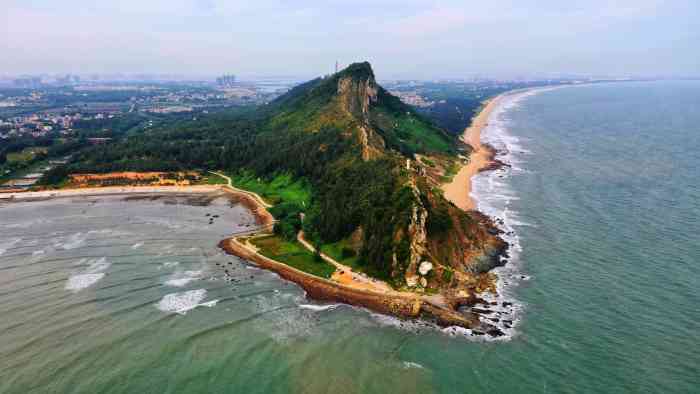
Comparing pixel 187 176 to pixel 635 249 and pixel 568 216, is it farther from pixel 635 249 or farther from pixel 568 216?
pixel 635 249

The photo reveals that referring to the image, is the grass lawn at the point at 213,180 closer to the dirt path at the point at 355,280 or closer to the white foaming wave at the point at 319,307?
the dirt path at the point at 355,280

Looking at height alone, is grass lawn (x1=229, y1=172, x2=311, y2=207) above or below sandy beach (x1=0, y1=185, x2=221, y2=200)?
above

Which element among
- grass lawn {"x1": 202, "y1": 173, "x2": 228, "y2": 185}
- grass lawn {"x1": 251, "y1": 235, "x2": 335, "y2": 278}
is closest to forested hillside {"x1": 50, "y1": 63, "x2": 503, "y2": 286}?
grass lawn {"x1": 251, "y1": 235, "x2": 335, "y2": 278}

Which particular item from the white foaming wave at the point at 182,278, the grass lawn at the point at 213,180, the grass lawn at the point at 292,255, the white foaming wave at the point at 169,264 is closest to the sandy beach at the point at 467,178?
the grass lawn at the point at 292,255

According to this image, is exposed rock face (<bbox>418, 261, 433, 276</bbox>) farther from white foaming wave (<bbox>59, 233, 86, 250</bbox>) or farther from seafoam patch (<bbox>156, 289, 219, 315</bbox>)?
white foaming wave (<bbox>59, 233, 86, 250</bbox>)

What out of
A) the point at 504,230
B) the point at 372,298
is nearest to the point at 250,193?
the point at 372,298

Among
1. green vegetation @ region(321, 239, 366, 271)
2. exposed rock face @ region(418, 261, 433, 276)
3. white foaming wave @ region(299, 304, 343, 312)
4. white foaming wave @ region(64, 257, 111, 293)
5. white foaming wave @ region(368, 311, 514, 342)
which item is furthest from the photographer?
green vegetation @ region(321, 239, 366, 271)

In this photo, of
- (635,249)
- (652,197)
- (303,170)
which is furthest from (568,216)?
(303,170)
